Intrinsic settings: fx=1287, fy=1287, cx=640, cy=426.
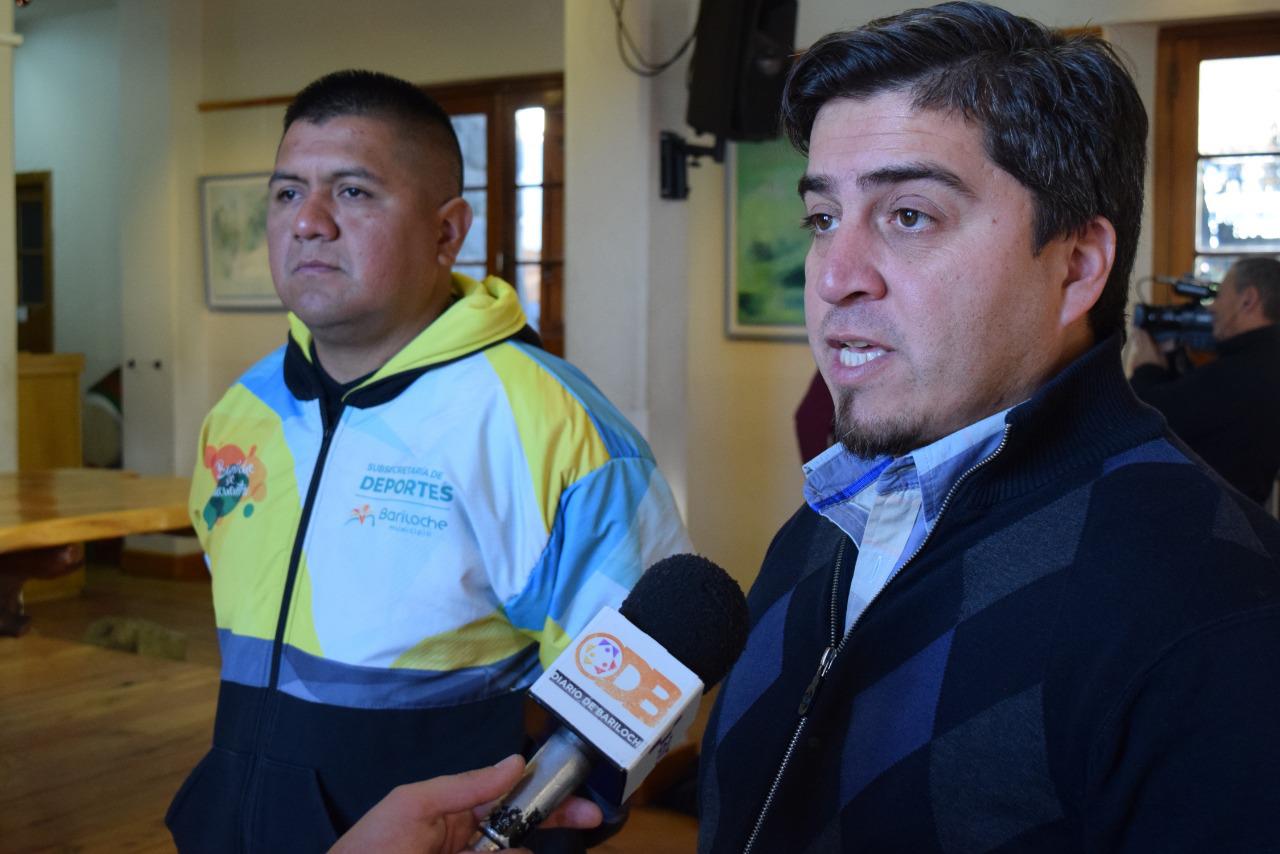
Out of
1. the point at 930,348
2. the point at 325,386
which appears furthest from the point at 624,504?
the point at 930,348

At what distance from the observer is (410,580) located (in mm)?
1613

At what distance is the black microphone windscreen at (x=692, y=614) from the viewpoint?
927 mm

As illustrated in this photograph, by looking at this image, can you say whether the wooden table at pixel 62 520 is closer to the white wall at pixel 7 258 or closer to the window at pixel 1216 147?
the white wall at pixel 7 258

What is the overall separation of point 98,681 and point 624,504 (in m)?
2.89

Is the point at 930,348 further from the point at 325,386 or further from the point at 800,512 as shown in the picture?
the point at 325,386

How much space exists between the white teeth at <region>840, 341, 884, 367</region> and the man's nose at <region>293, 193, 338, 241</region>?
3.17 feet

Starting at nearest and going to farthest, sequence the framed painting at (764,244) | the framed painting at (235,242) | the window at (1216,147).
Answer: the window at (1216,147)
the framed painting at (764,244)
the framed painting at (235,242)

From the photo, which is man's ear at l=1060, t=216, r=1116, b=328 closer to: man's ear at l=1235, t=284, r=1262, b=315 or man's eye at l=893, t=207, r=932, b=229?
man's eye at l=893, t=207, r=932, b=229

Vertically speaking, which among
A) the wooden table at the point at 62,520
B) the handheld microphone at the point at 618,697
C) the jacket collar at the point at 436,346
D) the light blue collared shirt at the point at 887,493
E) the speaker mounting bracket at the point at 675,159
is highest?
the speaker mounting bracket at the point at 675,159

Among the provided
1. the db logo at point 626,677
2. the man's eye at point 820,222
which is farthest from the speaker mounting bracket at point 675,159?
the db logo at point 626,677

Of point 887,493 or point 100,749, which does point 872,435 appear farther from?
point 100,749

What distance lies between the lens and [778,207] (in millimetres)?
5324

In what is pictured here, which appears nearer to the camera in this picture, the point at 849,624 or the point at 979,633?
the point at 979,633

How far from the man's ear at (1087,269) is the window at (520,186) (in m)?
5.01
